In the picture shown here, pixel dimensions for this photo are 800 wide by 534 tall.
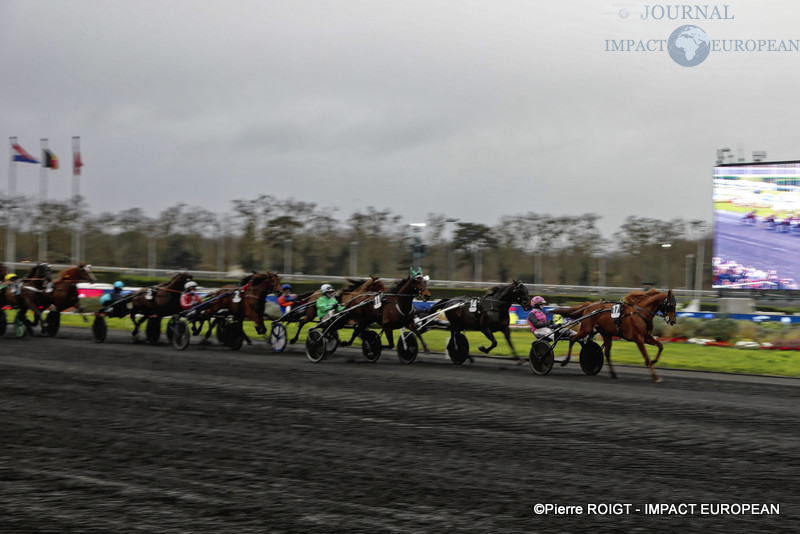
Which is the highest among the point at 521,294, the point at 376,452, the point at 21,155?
the point at 21,155

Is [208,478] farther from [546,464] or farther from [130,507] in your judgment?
[546,464]

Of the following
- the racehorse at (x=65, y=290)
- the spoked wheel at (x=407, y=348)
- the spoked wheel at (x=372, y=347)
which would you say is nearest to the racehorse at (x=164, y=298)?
the racehorse at (x=65, y=290)

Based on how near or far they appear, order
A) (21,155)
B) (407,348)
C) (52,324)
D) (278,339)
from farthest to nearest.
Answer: (21,155), (52,324), (278,339), (407,348)

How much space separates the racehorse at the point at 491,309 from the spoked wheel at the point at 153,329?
6.77 metres

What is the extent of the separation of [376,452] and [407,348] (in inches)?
289

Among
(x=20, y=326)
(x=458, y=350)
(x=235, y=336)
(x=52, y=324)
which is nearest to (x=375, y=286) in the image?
(x=458, y=350)

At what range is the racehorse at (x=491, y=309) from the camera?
12734 mm

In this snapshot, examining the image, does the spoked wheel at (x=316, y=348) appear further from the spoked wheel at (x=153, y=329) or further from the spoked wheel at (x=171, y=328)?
the spoked wheel at (x=153, y=329)

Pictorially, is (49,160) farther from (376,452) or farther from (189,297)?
(376,452)

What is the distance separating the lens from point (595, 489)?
4.88m

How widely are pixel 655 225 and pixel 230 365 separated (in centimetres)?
3892

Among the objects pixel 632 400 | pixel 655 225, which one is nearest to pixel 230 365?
pixel 632 400

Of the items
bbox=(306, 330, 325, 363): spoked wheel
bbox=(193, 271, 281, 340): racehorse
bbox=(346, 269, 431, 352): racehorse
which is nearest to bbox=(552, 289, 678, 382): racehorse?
bbox=(346, 269, 431, 352): racehorse

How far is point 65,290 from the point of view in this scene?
53.4ft
